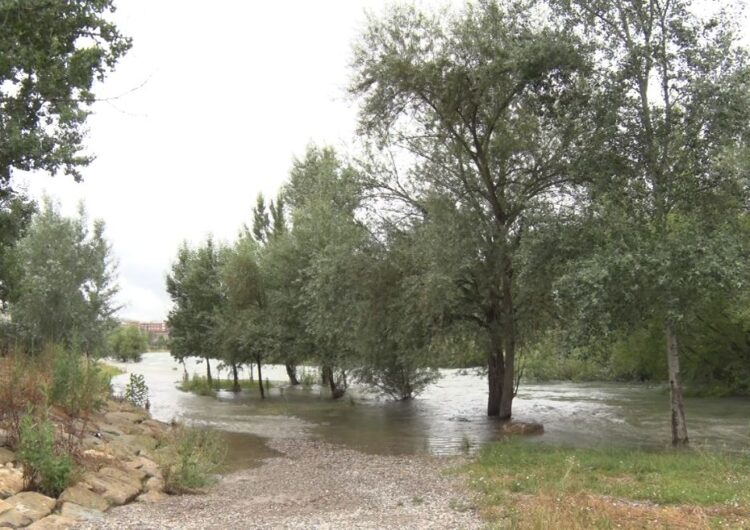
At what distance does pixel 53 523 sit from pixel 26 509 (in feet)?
1.51

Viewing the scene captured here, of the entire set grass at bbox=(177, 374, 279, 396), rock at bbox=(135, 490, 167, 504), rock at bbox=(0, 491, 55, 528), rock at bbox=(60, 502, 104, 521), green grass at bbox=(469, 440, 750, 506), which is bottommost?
grass at bbox=(177, 374, 279, 396)

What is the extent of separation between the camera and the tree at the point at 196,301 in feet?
137

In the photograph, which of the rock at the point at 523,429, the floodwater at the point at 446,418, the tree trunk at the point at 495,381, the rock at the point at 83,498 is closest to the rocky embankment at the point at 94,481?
the rock at the point at 83,498

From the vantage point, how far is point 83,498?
28.6ft

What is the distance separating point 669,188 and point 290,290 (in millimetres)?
20545

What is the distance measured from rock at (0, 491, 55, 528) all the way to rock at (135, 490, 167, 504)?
5.20 feet

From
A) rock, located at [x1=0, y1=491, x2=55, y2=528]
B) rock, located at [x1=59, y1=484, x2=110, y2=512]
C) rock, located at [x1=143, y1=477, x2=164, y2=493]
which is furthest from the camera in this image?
rock, located at [x1=143, y1=477, x2=164, y2=493]

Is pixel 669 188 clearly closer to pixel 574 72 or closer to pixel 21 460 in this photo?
pixel 574 72

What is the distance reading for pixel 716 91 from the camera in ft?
45.6

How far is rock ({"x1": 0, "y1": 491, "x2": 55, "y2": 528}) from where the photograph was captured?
24.0 feet

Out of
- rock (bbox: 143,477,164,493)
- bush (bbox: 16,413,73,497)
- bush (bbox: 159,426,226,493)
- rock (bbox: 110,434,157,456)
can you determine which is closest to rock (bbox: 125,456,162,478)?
bush (bbox: 159,426,226,493)

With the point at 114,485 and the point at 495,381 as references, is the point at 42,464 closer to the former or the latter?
the point at 114,485

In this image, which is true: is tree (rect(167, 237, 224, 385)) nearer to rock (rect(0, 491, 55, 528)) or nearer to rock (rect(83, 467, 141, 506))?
rock (rect(83, 467, 141, 506))

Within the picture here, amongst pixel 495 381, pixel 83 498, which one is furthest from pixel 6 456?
pixel 495 381
